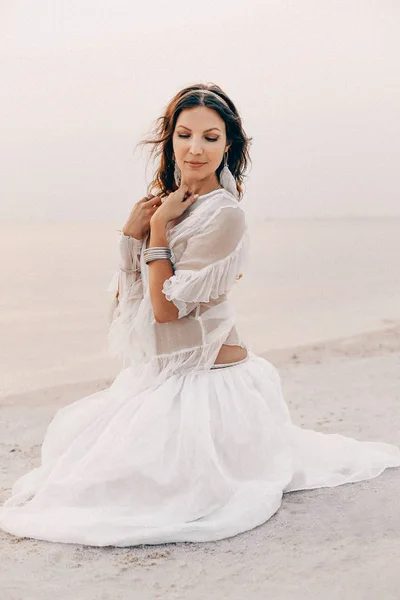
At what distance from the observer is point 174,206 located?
7.57 ft

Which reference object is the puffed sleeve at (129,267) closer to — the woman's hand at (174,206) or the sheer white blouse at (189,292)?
the sheer white blouse at (189,292)

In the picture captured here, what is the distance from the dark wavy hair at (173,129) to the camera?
235 cm

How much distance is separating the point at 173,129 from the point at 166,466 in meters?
1.02

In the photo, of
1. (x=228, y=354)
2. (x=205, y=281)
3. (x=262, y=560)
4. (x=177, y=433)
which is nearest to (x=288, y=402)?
(x=228, y=354)

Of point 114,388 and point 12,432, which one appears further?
point 12,432

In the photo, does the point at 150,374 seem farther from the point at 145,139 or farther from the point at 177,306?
the point at 145,139

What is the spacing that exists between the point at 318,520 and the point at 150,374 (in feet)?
2.20

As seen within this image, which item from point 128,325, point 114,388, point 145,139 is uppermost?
point 145,139

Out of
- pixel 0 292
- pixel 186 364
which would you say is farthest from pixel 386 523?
pixel 0 292

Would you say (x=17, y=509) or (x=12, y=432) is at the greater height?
(x=17, y=509)

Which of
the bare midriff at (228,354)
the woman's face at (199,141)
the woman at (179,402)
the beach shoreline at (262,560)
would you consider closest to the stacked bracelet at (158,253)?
the woman at (179,402)

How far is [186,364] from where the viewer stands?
2.42m

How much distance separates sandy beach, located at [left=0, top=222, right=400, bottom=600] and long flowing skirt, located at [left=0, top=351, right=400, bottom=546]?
0.21 feet

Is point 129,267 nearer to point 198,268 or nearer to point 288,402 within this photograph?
point 198,268
